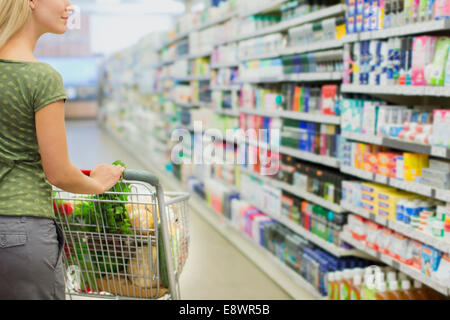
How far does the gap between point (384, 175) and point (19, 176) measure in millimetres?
2238

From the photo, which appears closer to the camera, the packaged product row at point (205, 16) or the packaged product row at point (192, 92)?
the packaged product row at point (205, 16)

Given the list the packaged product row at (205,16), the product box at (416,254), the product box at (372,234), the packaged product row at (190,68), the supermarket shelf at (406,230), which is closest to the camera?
the supermarket shelf at (406,230)

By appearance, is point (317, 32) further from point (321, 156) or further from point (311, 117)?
point (321, 156)

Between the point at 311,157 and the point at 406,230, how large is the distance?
3.85 ft

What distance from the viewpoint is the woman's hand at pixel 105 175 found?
5.44 ft

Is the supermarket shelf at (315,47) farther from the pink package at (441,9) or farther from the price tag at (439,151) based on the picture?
the price tag at (439,151)

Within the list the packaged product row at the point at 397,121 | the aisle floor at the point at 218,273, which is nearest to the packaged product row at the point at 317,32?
the packaged product row at the point at 397,121

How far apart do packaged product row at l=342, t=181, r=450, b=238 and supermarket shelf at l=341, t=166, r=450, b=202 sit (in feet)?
0.25

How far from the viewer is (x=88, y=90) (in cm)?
2086

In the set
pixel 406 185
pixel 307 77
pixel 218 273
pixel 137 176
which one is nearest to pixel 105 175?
pixel 137 176

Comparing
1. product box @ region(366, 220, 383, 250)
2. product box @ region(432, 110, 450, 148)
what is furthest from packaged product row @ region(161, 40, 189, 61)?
product box @ region(432, 110, 450, 148)

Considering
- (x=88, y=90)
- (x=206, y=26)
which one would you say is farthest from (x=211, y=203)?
(x=88, y=90)

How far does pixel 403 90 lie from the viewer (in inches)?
110

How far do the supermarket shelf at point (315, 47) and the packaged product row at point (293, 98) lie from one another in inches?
11.1
